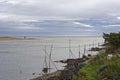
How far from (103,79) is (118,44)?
28.6m

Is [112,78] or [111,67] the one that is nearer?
[112,78]

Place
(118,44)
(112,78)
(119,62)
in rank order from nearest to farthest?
1. (112,78)
2. (119,62)
3. (118,44)

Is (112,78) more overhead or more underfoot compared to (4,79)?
more overhead

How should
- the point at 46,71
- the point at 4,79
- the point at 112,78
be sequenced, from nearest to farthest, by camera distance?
the point at 112,78 < the point at 4,79 < the point at 46,71

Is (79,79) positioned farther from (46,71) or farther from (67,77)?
(46,71)

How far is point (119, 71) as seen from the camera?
14.9m

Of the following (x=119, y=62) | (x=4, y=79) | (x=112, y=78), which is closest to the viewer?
(x=112, y=78)

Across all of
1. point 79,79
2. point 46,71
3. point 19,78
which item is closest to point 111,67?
point 79,79

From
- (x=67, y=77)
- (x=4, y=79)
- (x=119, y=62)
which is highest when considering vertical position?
(x=119, y=62)

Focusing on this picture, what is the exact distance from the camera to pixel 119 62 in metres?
16.4

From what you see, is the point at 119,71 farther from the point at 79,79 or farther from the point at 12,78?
the point at 12,78

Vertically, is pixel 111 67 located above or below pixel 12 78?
above

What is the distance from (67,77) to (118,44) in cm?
2391

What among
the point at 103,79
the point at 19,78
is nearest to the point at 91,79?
the point at 103,79
